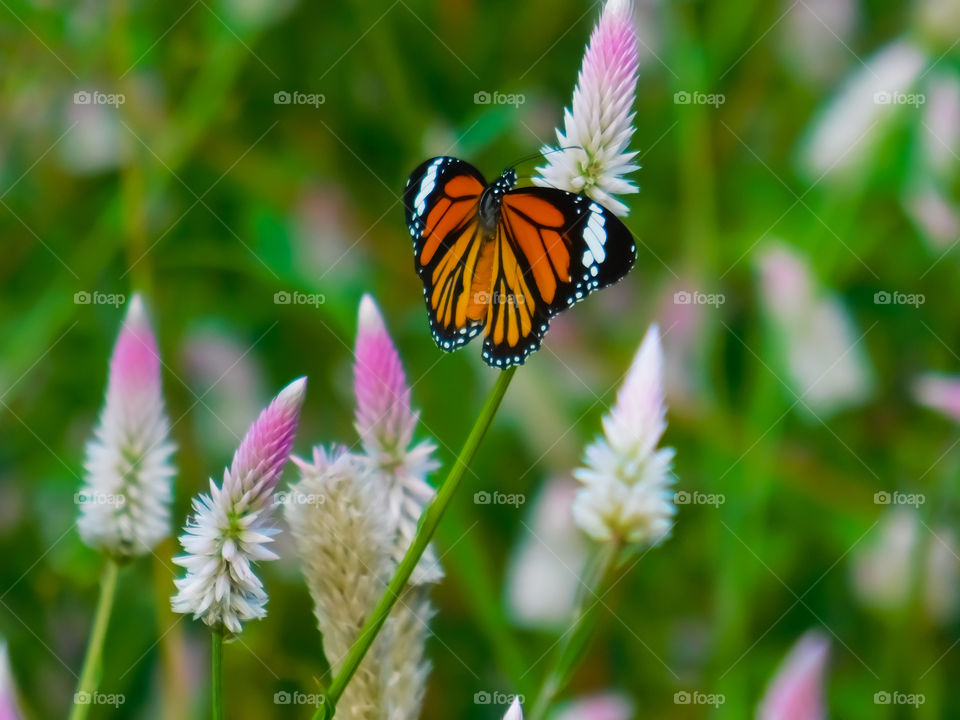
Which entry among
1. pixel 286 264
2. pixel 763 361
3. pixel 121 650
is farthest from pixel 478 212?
pixel 121 650

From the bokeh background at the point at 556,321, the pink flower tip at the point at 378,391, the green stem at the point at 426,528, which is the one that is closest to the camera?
the green stem at the point at 426,528

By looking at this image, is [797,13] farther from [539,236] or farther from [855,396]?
[539,236]

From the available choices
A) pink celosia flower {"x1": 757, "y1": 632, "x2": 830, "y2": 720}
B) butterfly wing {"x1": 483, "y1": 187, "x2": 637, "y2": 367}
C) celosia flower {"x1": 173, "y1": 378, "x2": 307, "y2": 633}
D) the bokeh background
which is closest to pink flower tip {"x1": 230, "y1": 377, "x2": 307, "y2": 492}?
celosia flower {"x1": 173, "y1": 378, "x2": 307, "y2": 633}

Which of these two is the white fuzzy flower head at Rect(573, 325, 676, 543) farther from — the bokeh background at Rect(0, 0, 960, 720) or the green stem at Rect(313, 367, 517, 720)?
the bokeh background at Rect(0, 0, 960, 720)

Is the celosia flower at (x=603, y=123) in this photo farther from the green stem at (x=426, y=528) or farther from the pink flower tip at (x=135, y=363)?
the pink flower tip at (x=135, y=363)

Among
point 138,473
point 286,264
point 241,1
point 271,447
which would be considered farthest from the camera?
point 241,1

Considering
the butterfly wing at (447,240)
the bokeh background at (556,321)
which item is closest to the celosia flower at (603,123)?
the butterfly wing at (447,240)

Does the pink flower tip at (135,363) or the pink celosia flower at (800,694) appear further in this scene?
the pink flower tip at (135,363)
